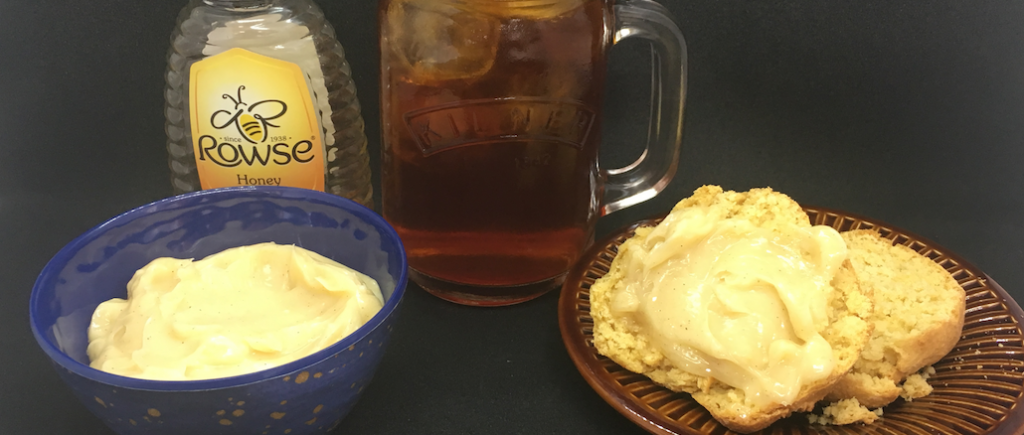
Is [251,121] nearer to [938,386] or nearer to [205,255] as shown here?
[205,255]

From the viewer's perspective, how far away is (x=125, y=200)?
1359mm

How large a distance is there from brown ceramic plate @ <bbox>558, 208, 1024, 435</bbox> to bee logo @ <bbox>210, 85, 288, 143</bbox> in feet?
1.50

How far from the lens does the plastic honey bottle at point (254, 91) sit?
1.01m

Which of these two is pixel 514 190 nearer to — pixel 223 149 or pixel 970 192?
pixel 223 149

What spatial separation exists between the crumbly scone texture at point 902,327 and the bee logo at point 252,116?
0.78m

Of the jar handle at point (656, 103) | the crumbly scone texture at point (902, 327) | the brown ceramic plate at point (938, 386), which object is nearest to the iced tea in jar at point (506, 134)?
the jar handle at point (656, 103)

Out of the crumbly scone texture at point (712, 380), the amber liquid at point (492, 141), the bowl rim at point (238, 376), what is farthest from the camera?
the amber liquid at point (492, 141)

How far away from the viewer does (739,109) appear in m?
1.38

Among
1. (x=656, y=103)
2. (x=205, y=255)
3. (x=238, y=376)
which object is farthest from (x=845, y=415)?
(x=205, y=255)

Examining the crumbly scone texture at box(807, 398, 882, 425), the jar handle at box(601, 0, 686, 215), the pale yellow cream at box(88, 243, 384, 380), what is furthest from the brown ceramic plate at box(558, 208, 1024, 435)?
the pale yellow cream at box(88, 243, 384, 380)

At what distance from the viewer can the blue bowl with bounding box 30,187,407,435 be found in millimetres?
662

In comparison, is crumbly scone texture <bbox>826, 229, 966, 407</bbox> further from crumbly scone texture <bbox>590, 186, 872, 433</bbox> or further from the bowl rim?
the bowl rim

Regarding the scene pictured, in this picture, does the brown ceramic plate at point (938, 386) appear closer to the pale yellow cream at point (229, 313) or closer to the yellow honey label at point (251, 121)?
the pale yellow cream at point (229, 313)

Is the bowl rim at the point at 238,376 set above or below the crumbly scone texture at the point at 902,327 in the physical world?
above
